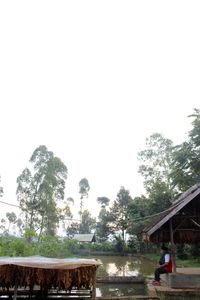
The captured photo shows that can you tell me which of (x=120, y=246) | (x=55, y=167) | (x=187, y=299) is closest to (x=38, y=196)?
(x=55, y=167)

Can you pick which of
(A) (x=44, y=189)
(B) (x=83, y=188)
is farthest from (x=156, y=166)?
(B) (x=83, y=188)

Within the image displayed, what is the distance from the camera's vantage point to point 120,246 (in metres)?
41.6

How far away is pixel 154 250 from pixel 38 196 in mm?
14722

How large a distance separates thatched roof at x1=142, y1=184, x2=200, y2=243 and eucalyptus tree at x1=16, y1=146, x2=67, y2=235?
85.2ft

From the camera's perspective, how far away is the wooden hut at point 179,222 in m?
11.7

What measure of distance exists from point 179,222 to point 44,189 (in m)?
27.8

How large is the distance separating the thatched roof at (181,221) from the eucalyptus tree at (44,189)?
85.2ft

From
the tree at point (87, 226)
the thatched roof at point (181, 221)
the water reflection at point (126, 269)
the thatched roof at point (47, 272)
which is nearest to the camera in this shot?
the thatched roof at point (47, 272)

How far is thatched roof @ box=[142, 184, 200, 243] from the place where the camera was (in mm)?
11711

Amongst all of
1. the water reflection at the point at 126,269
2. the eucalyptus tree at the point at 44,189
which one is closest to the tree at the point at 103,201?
the eucalyptus tree at the point at 44,189

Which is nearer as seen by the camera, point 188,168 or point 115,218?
point 188,168

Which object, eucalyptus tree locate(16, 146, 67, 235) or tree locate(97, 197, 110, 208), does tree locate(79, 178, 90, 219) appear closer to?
tree locate(97, 197, 110, 208)

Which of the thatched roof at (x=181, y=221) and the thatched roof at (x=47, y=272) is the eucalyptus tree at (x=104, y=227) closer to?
the thatched roof at (x=181, y=221)

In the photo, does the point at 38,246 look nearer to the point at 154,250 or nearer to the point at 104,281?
the point at 104,281
